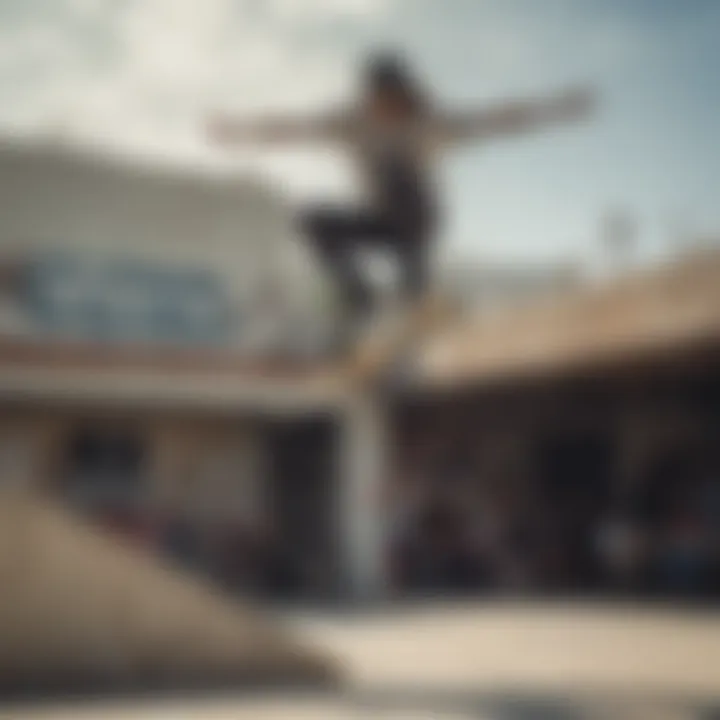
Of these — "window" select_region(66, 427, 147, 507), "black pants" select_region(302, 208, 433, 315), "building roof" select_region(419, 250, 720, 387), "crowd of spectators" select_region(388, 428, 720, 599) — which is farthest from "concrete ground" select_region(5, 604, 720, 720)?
"black pants" select_region(302, 208, 433, 315)

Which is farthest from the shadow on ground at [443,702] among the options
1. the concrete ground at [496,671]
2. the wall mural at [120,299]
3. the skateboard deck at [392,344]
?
the skateboard deck at [392,344]

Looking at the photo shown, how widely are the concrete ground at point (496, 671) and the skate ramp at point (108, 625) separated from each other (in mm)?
171

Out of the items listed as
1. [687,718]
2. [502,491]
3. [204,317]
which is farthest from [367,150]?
[502,491]

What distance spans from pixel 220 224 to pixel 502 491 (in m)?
2.57

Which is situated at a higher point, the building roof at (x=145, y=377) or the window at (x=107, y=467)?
the building roof at (x=145, y=377)

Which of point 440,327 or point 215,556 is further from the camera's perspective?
point 440,327

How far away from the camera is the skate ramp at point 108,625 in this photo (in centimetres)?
338

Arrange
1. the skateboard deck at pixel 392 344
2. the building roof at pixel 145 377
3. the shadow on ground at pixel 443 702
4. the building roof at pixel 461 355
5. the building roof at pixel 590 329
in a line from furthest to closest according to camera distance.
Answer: the skateboard deck at pixel 392 344 < the building roof at pixel 590 329 < the building roof at pixel 461 355 < the building roof at pixel 145 377 < the shadow on ground at pixel 443 702

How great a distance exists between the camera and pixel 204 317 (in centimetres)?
468

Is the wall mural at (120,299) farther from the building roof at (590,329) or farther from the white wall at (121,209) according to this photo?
the building roof at (590,329)

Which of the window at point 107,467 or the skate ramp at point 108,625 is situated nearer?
the skate ramp at point 108,625

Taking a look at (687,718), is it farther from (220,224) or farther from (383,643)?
(220,224)

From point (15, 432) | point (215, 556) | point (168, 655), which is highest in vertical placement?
point (15, 432)

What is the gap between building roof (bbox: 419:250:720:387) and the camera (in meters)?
5.04
